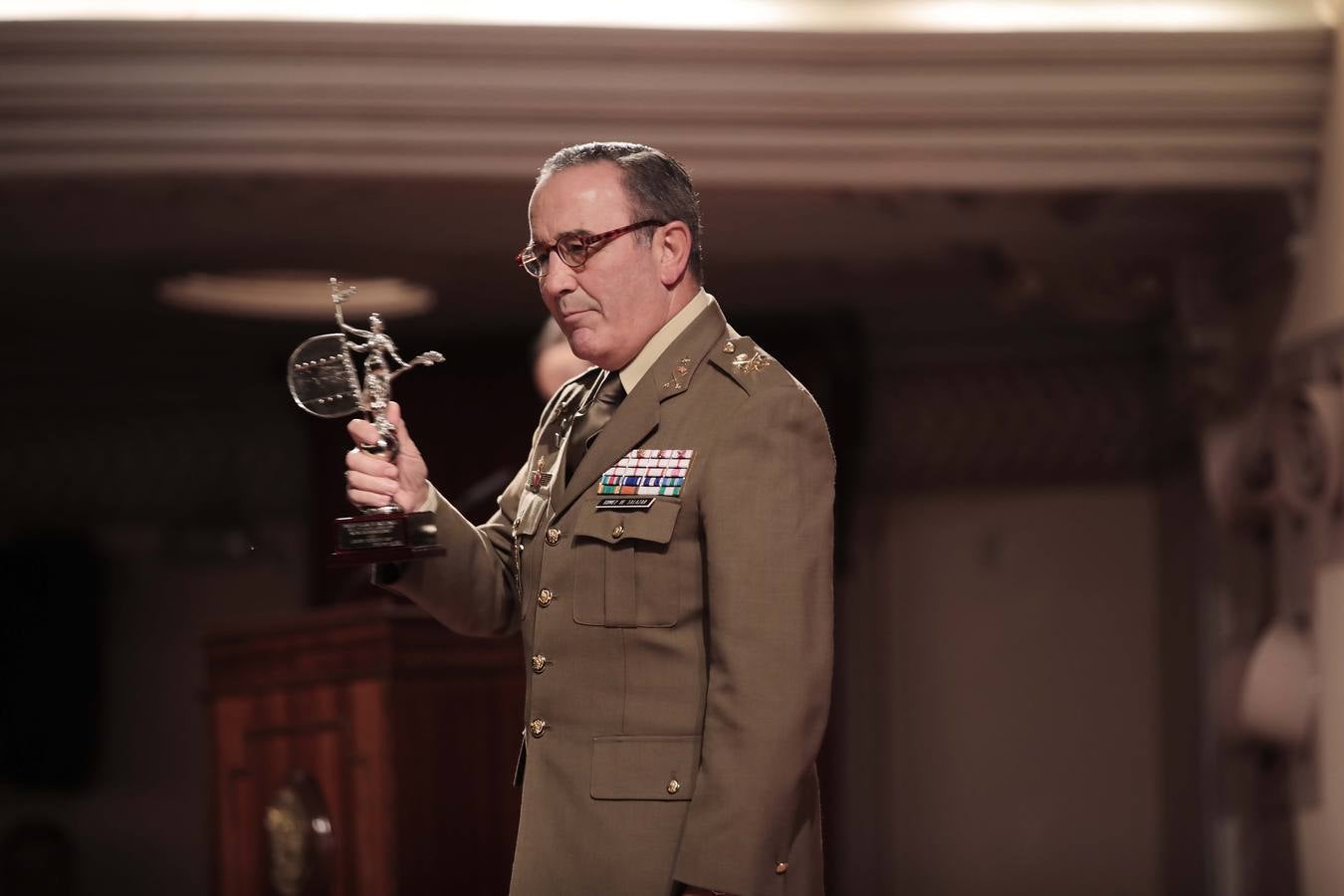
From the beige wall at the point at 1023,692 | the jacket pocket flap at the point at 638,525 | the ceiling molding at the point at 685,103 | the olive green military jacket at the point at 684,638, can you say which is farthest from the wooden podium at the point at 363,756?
the beige wall at the point at 1023,692

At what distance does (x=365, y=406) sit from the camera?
1.93 m

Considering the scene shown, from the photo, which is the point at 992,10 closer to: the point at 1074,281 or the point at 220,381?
the point at 1074,281

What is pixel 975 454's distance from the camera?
6.48 meters

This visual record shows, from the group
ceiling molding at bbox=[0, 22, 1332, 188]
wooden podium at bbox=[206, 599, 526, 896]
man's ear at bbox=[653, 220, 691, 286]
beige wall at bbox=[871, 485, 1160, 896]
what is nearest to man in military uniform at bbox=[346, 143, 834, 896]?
man's ear at bbox=[653, 220, 691, 286]

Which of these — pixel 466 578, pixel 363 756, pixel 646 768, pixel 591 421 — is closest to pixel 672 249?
pixel 591 421

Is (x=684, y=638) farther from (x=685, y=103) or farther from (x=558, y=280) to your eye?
(x=685, y=103)

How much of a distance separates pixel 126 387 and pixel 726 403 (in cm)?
571

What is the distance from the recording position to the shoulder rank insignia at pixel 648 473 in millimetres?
1854

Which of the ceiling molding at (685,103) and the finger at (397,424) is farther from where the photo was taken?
the ceiling molding at (685,103)

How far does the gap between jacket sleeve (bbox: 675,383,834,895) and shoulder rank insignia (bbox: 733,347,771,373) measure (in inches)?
1.9

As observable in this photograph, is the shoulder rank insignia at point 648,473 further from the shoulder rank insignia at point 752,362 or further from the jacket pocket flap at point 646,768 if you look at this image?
the jacket pocket flap at point 646,768

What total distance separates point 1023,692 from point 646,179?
486 cm

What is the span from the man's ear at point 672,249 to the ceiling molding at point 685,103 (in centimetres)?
230

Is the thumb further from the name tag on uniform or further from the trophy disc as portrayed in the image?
the name tag on uniform
